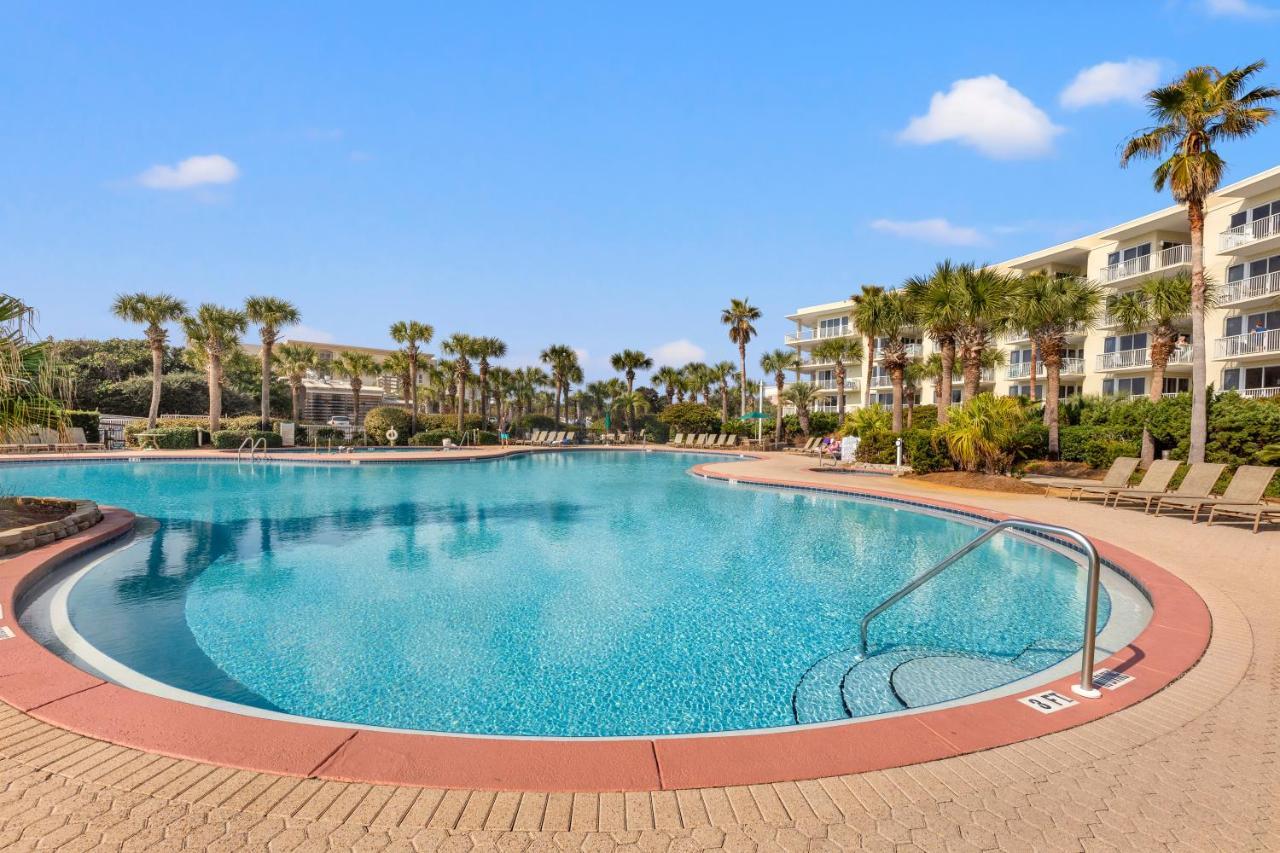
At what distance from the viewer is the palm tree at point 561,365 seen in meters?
48.8

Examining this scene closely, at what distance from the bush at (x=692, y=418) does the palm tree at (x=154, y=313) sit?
29740 millimetres

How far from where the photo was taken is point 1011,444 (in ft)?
62.8

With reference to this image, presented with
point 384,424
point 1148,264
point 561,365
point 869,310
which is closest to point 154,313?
point 384,424

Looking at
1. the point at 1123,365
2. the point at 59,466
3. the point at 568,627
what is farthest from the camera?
the point at 1123,365

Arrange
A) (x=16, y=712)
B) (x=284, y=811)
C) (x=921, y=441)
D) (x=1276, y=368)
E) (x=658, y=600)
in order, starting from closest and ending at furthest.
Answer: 1. (x=284, y=811)
2. (x=16, y=712)
3. (x=658, y=600)
4. (x=921, y=441)
5. (x=1276, y=368)

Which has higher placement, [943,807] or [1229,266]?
[1229,266]

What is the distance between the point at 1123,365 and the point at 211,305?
4548 cm

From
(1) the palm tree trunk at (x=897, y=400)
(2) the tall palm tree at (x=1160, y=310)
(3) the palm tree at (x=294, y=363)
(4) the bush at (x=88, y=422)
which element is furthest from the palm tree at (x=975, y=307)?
(3) the palm tree at (x=294, y=363)

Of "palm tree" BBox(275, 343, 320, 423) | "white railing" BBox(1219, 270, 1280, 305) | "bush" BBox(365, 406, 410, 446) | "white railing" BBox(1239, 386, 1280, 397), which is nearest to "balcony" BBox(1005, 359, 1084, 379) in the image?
"white railing" BBox(1239, 386, 1280, 397)

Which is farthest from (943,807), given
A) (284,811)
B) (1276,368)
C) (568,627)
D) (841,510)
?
(1276,368)

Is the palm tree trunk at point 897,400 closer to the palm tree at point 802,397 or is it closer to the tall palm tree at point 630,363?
the palm tree at point 802,397

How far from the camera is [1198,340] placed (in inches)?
599

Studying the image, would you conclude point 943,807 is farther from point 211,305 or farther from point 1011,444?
point 211,305

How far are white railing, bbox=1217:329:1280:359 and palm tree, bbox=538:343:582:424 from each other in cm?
3769
